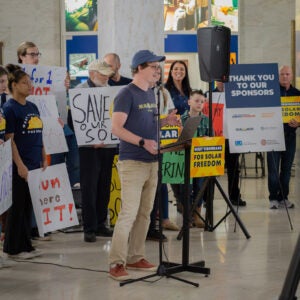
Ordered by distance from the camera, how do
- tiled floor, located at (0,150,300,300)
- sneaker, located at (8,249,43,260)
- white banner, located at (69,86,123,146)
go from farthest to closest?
white banner, located at (69,86,123,146), sneaker, located at (8,249,43,260), tiled floor, located at (0,150,300,300)

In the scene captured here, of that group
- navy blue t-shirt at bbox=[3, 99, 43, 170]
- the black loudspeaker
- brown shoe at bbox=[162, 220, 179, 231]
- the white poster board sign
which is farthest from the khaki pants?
the white poster board sign

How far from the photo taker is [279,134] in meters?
8.66

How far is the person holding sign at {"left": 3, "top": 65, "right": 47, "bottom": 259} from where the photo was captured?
6582 mm

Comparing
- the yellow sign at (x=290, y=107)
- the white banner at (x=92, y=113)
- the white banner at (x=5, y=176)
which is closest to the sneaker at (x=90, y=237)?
the white banner at (x=92, y=113)

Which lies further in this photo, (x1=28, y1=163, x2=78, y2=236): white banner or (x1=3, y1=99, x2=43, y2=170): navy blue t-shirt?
(x1=28, y1=163, x2=78, y2=236): white banner

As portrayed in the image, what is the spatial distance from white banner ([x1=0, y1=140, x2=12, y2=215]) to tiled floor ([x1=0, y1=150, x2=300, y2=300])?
0.56 metres

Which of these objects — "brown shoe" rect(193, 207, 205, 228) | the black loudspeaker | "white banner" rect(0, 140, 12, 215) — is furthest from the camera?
"brown shoe" rect(193, 207, 205, 228)

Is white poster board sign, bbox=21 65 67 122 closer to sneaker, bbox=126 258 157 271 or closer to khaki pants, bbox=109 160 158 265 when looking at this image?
khaki pants, bbox=109 160 158 265

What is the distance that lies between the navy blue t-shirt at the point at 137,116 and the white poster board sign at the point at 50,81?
2263 millimetres

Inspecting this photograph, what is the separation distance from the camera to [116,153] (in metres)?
8.00

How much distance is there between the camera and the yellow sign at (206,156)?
7590 mm

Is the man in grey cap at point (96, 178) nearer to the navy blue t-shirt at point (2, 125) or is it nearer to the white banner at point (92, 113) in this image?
the white banner at point (92, 113)

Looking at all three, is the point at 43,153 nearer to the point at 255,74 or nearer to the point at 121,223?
the point at 121,223

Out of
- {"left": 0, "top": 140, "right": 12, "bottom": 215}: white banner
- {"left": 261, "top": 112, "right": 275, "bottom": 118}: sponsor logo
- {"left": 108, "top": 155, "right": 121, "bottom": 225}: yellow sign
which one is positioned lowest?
{"left": 108, "top": 155, "right": 121, "bottom": 225}: yellow sign
